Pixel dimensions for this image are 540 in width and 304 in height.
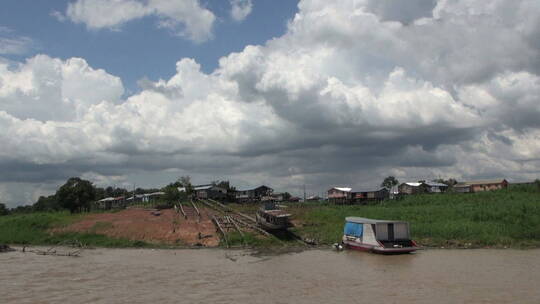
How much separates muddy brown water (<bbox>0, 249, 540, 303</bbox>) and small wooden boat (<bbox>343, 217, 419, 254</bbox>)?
0.80m

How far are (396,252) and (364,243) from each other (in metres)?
2.72

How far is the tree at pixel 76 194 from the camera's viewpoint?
69688 mm

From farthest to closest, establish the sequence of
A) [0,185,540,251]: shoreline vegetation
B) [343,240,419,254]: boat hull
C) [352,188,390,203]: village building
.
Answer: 1. [352,188,390,203]: village building
2. [0,185,540,251]: shoreline vegetation
3. [343,240,419,254]: boat hull

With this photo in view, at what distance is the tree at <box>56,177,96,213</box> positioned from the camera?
69.7m

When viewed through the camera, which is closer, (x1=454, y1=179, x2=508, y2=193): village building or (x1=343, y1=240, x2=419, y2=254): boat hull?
(x1=343, y1=240, x2=419, y2=254): boat hull

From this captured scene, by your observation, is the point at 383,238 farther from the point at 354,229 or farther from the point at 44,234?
the point at 44,234

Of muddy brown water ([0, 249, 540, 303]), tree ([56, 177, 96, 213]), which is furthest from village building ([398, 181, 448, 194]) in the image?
tree ([56, 177, 96, 213])

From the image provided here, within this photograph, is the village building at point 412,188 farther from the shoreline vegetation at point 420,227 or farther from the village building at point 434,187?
the shoreline vegetation at point 420,227

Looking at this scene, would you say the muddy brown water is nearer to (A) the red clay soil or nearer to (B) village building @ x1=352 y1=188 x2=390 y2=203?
(A) the red clay soil

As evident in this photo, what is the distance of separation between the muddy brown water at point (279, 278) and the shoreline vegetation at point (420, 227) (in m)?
3.68

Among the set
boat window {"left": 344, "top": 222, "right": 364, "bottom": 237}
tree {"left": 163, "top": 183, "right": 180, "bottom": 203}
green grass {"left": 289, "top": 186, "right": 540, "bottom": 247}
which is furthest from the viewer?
tree {"left": 163, "top": 183, "right": 180, "bottom": 203}

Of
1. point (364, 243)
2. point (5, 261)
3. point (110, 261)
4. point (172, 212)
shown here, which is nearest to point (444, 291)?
point (364, 243)

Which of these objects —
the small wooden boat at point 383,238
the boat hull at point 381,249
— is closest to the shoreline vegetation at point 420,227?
the small wooden boat at point 383,238

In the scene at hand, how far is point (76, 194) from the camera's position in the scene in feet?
229
